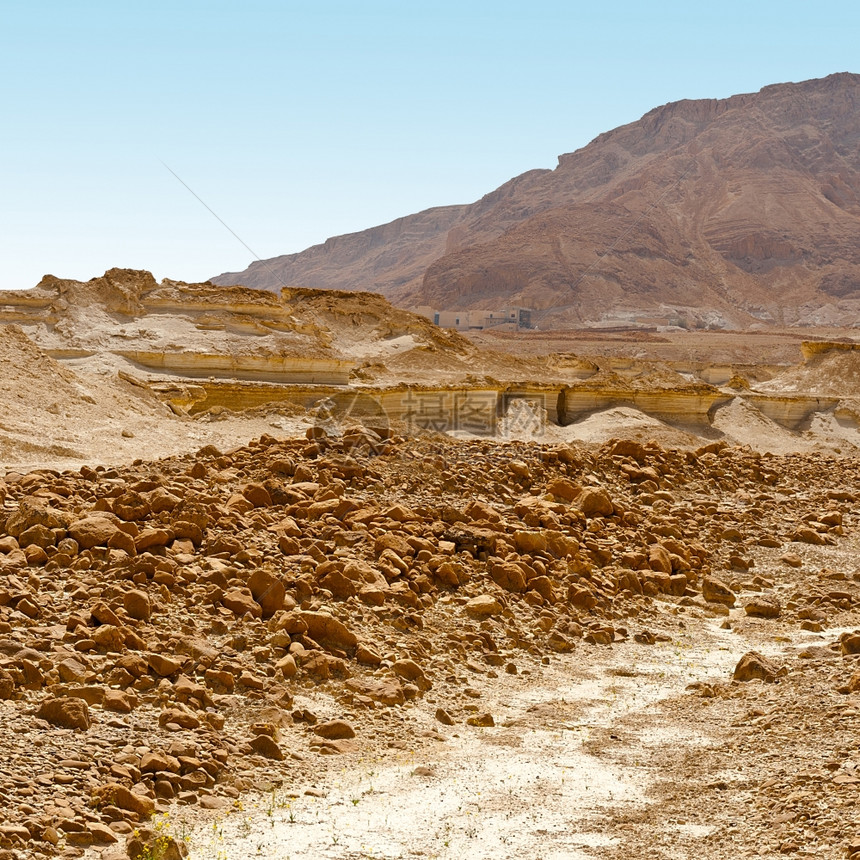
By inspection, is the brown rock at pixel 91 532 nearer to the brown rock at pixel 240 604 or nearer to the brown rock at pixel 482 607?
the brown rock at pixel 240 604

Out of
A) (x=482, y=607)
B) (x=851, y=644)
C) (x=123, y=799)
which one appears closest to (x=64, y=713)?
(x=123, y=799)

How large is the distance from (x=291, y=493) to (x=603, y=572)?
3106 mm

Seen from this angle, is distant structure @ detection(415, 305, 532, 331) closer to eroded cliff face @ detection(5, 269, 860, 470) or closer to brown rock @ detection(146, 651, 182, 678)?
eroded cliff face @ detection(5, 269, 860, 470)

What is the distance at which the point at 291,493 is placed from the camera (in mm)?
9062

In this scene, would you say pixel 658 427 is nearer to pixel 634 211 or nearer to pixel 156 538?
pixel 156 538

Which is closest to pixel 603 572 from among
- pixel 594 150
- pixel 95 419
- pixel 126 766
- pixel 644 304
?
pixel 126 766

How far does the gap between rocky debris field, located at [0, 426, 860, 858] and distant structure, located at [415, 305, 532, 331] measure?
63.6 meters

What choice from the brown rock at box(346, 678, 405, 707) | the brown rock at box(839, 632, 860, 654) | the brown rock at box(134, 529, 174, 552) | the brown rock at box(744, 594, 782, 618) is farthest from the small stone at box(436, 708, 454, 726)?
the brown rock at box(744, 594, 782, 618)

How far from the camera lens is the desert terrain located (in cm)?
461

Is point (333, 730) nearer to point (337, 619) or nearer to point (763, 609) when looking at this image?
point (337, 619)

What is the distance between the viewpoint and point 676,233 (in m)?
102

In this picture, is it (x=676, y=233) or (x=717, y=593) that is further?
(x=676, y=233)

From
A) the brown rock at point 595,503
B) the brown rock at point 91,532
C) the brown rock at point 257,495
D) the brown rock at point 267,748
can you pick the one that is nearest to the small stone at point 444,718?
the brown rock at point 267,748

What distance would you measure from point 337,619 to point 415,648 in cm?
60
